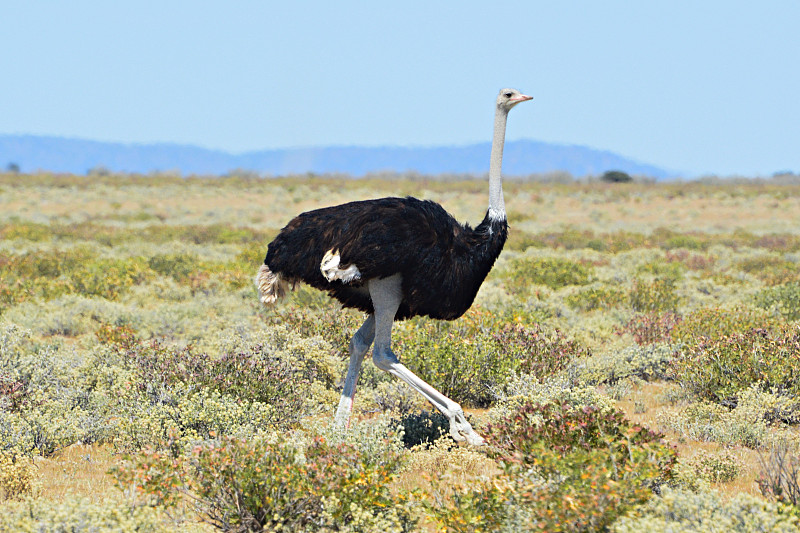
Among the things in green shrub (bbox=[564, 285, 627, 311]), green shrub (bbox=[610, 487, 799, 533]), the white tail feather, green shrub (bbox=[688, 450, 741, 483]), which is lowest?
green shrub (bbox=[564, 285, 627, 311])

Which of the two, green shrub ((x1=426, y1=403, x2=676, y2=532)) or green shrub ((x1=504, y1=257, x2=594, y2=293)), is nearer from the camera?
green shrub ((x1=426, y1=403, x2=676, y2=532))

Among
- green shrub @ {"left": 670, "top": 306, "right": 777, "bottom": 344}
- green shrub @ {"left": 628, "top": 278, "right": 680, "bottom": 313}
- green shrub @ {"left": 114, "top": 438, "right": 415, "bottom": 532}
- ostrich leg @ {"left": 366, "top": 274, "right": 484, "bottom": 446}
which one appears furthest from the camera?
green shrub @ {"left": 628, "top": 278, "right": 680, "bottom": 313}

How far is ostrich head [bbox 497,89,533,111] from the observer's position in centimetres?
647

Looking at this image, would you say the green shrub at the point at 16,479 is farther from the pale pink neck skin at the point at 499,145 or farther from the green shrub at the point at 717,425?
the green shrub at the point at 717,425

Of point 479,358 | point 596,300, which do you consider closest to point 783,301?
point 596,300

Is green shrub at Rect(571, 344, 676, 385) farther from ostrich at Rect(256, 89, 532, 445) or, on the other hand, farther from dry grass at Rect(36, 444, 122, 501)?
dry grass at Rect(36, 444, 122, 501)

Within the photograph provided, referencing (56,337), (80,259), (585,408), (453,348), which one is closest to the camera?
(585,408)

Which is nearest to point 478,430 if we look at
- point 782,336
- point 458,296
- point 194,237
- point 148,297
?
point 458,296

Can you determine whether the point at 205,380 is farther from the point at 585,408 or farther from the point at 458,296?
the point at 585,408

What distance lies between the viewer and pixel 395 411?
23.5 feet

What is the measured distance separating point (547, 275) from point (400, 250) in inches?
432

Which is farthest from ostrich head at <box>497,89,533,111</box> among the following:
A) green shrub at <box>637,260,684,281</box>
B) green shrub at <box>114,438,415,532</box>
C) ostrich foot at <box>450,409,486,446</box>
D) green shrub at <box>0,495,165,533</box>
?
green shrub at <box>637,260,684,281</box>

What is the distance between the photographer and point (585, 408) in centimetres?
476

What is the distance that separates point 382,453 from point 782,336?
173 inches
